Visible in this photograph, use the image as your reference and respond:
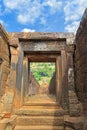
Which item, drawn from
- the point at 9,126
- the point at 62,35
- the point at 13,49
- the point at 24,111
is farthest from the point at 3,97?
the point at 62,35

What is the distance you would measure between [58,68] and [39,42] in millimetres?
1369

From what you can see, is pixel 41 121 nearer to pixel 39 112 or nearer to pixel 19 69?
pixel 39 112

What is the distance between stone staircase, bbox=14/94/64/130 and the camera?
17.1ft

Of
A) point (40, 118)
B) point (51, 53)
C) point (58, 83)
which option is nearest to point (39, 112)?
point (40, 118)

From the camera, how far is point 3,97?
230 inches

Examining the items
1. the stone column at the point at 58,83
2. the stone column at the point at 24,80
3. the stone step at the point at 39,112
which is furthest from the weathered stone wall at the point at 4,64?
the stone column at the point at 58,83

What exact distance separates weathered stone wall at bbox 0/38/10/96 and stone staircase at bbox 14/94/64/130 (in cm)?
112

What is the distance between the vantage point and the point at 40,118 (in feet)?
18.2

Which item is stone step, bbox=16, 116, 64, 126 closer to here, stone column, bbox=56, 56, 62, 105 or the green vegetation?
stone column, bbox=56, 56, 62, 105

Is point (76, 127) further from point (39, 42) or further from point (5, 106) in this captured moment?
point (39, 42)

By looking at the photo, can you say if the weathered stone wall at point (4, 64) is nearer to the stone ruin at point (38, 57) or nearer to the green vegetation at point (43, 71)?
the stone ruin at point (38, 57)

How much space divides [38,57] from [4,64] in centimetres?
177

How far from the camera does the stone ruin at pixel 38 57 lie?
5738 mm

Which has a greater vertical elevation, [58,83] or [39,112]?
[58,83]
